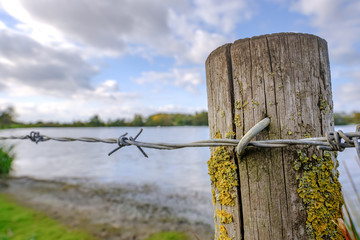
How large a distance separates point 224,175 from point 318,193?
419 mm

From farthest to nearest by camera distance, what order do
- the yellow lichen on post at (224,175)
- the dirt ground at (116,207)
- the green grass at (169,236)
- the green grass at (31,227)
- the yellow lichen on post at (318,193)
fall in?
the dirt ground at (116,207)
the green grass at (169,236)
the green grass at (31,227)
the yellow lichen on post at (224,175)
the yellow lichen on post at (318,193)

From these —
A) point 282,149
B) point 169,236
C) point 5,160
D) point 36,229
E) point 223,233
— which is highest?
point 282,149

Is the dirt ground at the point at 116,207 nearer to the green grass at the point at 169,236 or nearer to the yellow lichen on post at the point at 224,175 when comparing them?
the green grass at the point at 169,236

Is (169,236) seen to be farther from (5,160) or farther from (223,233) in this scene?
(5,160)

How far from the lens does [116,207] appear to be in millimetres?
5594

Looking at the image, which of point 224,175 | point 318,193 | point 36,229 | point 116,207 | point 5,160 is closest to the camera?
point 318,193

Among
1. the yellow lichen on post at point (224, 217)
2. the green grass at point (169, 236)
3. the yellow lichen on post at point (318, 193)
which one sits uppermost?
the yellow lichen on post at point (318, 193)

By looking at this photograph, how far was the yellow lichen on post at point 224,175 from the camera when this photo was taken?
1095 millimetres

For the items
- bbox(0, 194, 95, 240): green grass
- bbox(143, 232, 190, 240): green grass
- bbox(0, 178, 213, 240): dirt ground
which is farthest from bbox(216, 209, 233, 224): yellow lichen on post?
bbox(0, 194, 95, 240): green grass

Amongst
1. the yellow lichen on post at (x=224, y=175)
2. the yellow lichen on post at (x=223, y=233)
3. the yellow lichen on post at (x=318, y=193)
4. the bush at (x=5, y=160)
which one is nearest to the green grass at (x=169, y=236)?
the yellow lichen on post at (x=223, y=233)

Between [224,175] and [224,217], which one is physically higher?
[224,175]

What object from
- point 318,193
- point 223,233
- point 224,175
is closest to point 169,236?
point 223,233

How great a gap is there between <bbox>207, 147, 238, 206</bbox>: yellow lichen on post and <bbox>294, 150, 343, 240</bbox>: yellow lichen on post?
0.29 m

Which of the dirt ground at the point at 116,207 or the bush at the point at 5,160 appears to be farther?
the bush at the point at 5,160
